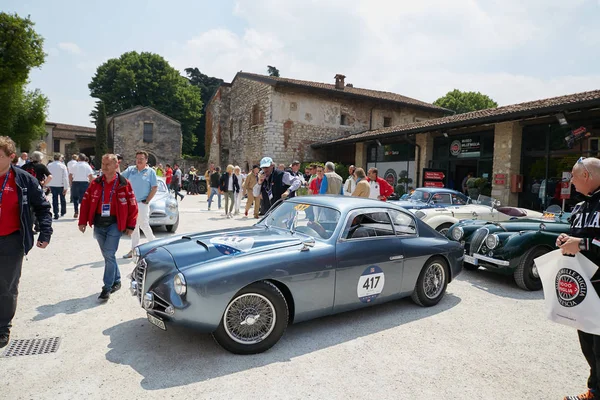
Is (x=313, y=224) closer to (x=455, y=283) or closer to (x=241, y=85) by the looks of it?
(x=455, y=283)

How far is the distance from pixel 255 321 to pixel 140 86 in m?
48.4

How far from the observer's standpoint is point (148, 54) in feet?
154

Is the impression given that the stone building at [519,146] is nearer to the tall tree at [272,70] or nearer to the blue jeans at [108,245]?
the blue jeans at [108,245]

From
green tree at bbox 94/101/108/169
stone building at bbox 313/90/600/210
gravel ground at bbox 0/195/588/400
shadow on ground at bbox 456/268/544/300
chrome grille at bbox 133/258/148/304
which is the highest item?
green tree at bbox 94/101/108/169

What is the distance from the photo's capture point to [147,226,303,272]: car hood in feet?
11.0

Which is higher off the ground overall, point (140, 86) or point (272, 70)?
point (272, 70)

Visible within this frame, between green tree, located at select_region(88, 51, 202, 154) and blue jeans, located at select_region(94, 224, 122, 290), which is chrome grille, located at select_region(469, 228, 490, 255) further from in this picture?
green tree, located at select_region(88, 51, 202, 154)

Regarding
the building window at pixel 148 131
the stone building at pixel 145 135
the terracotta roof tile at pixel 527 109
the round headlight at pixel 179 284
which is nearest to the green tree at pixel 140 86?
the stone building at pixel 145 135

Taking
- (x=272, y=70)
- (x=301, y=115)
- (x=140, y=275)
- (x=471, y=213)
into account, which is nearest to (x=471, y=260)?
(x=471, y=213)

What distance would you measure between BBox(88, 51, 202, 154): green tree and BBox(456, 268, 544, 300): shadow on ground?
45719 millimetres

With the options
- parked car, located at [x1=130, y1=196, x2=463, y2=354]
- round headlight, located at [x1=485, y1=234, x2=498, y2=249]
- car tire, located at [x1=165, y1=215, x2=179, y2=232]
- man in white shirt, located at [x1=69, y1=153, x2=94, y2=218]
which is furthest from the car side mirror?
man in white shirt, located at [x1=69, y1=153, x2=94, y2=218]

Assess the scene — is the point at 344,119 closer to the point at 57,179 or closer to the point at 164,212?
the point at 57,179

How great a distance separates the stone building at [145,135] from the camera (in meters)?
36.8

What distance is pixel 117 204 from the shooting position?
15.0 ft
